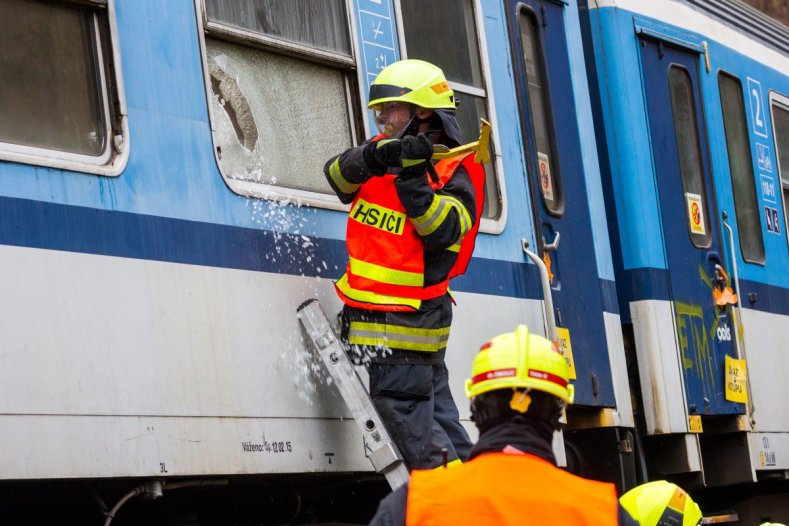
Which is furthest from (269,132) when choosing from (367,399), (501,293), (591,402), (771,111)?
(771,111)

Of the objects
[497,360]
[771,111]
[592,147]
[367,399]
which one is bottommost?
[497,360]

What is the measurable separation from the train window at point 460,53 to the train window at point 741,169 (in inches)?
107

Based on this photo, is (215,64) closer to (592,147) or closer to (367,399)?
(367,399)

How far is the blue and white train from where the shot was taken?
4293 millimetres

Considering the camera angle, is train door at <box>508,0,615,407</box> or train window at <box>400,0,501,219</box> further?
train door at <box>508,0,615,407</box>

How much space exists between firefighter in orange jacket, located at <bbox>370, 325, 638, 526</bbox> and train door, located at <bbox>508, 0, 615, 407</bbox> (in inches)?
141

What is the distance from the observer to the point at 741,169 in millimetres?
8758

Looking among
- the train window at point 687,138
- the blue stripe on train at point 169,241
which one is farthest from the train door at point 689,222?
the blue stripe on train at point 169,241

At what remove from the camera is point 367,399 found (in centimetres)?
502

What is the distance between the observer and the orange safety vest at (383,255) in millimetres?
5027

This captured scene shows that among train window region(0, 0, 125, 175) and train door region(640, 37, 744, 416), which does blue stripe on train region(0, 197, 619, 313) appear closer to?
train window region(0, 0, 125, 175)

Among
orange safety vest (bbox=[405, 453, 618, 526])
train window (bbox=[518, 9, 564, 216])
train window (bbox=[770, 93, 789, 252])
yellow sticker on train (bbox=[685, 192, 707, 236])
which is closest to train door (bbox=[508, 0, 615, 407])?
train window (bbox=[518, 9, 564, 216])

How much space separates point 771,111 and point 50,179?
6.05 meters

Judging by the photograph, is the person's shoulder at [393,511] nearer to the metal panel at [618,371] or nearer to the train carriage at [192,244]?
the train carriage at [192,244]
